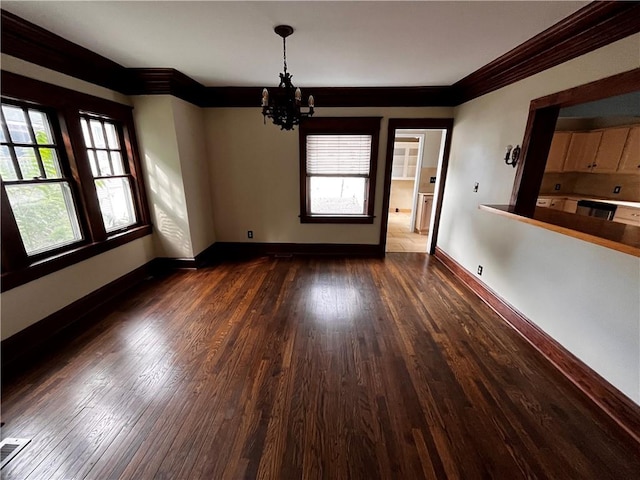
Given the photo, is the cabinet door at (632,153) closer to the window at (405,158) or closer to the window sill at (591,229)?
the window sill at (591,229)

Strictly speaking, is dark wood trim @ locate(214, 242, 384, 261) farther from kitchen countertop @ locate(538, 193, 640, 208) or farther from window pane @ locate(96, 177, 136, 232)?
kitchen countertop @ locate(538, 193, 640, 208)

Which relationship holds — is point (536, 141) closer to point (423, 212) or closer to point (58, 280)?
point (423, 212)

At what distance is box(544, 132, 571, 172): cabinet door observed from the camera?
4.65 meters

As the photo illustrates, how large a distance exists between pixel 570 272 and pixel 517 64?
2.00 metres

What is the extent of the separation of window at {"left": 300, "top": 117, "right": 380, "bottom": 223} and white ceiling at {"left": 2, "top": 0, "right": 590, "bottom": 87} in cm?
97

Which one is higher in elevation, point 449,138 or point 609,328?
point 449,138

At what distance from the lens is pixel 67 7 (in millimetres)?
1779

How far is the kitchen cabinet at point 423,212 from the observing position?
568 cm

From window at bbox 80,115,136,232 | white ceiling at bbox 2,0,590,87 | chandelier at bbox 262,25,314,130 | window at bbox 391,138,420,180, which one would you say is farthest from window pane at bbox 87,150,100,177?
window at bbox 391,138,420,180

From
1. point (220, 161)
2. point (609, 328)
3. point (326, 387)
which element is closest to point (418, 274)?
point (609, 328)

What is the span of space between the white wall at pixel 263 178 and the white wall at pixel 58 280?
4.33 feet

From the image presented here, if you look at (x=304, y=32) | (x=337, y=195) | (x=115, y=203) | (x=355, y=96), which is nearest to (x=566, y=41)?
(x=304, y=32)

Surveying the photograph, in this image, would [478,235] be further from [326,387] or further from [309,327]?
[326,387]

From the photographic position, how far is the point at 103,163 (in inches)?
118
